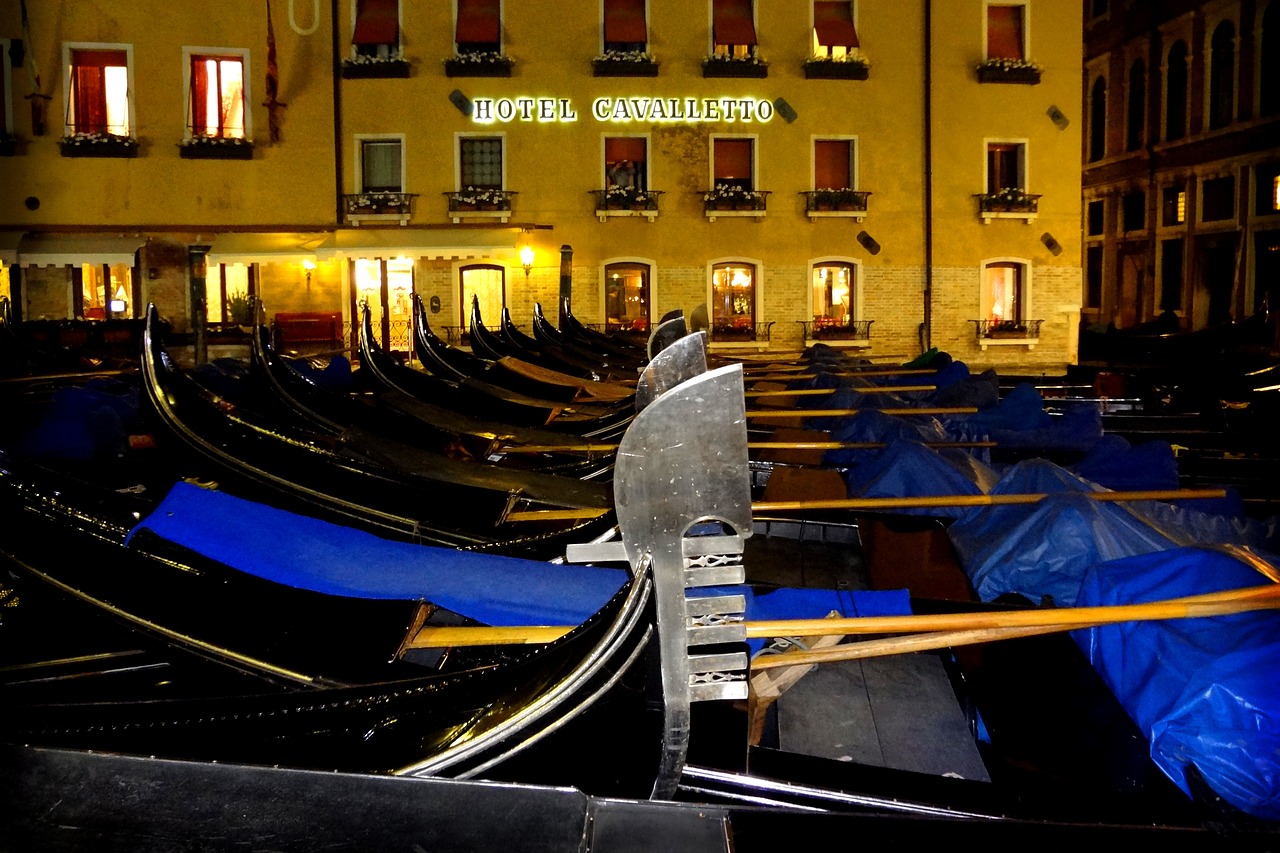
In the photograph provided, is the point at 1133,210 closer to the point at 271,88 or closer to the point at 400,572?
the point at 271,88

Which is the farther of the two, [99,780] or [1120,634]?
[1120,634]

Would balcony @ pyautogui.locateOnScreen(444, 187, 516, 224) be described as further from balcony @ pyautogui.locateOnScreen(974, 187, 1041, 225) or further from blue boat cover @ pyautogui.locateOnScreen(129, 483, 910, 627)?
blue boat cover @ pyautogui.locateOnScreen(129, 483, 910, 627)

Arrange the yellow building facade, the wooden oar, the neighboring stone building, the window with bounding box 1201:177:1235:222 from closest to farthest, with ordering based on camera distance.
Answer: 1. the wooden oar
2. the yellow building facade
3. the neighboring stone building
4. the window with bounding box 1201:177:1235:222

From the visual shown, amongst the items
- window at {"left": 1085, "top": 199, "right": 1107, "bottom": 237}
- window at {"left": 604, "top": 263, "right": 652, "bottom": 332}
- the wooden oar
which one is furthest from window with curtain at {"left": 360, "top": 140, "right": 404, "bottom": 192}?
window at {"left": 1085, "top": 199, "right": 1107, "bottom": 237}

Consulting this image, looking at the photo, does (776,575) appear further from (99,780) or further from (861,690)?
(99,780)

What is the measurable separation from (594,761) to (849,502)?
1.73 m

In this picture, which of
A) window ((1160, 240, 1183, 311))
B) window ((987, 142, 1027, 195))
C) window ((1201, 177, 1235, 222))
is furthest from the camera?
window ((1160, 240, 1183, 311))

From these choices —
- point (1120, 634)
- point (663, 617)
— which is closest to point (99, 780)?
point (663, 617)

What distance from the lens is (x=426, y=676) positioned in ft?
6.07

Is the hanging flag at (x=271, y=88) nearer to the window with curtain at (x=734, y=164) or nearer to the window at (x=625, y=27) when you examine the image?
the window at (x=625, y=27)

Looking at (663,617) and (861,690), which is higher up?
(663,617)

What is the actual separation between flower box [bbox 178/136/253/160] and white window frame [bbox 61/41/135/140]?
43cm

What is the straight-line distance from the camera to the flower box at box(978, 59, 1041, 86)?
424 inches

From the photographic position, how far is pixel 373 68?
10492 mm
